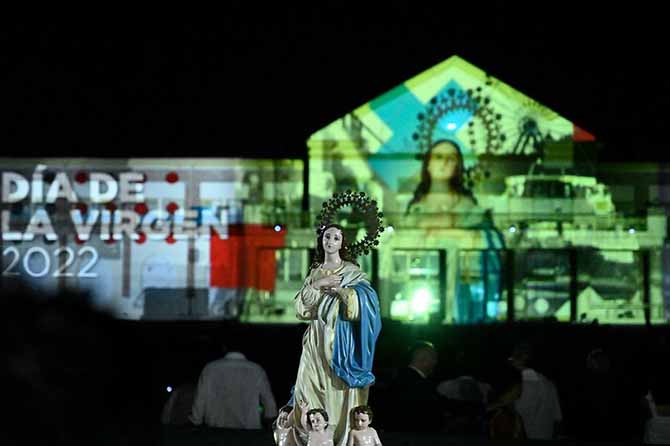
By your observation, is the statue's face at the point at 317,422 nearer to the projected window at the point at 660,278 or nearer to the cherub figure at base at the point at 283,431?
the cherub figure at base at the point at 283,431

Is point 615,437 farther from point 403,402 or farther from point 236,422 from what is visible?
point 236,422

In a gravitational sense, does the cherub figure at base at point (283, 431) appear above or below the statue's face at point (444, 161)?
below

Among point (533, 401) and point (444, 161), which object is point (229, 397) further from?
point (444, 161)

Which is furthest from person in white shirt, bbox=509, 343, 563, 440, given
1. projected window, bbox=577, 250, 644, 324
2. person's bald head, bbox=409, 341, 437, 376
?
projected window, bbox=577, 250, 644, 324

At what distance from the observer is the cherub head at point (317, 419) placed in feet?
27.6

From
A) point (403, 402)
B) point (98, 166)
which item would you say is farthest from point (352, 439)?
point (98, 166)

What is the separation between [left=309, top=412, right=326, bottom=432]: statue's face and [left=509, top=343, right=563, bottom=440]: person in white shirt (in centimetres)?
394

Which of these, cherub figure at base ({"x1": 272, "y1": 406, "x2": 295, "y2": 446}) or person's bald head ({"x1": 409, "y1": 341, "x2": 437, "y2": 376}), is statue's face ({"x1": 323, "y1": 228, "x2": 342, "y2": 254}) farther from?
person's bald head ({"x1": 409, "y1": 341, "x2": 437, "y2": 376})

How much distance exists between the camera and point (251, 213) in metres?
38.4

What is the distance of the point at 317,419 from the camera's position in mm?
8406

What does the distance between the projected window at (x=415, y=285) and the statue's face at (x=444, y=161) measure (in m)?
2.49

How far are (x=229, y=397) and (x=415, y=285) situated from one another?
81.9 ft

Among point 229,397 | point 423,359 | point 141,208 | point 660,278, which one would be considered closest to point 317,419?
point 423,359

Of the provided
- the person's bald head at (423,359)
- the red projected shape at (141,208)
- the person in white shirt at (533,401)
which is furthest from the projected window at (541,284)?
the person's bald head at (423,359)
